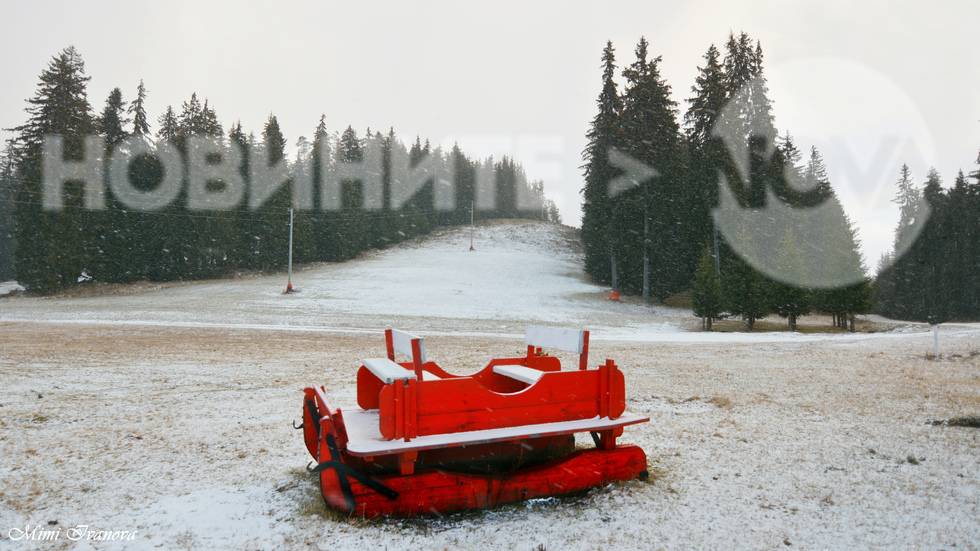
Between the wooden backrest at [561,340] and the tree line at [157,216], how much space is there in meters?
44.0

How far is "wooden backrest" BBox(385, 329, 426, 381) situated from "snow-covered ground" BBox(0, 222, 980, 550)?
3.32ft

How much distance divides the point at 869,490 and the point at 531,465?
2484mm

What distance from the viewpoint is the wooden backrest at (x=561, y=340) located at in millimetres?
3961

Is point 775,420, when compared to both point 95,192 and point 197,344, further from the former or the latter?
point 95,192

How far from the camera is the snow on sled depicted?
325 cm

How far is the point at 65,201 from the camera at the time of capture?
36594mm

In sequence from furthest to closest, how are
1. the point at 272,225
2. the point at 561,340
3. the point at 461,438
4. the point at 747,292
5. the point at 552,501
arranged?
the point at 272,225
the point at 747,292
the point at 561,340
the point at 552,501
the point at 461,438

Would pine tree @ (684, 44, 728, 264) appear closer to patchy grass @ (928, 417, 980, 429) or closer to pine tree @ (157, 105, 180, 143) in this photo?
patchy grass @ (928, 417, 980, 429)

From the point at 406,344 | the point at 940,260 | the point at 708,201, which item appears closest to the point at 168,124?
the point at 708,201

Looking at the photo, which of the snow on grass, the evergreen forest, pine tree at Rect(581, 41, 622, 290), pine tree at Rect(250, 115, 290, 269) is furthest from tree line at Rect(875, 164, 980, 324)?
the snow on grass

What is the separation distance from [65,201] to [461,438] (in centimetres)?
4521

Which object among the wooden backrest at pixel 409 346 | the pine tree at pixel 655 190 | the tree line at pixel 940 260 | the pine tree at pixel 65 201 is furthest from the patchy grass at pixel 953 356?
the pine tree at pixel 65 201

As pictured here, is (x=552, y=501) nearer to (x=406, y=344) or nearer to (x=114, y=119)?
(x=406, y=344)

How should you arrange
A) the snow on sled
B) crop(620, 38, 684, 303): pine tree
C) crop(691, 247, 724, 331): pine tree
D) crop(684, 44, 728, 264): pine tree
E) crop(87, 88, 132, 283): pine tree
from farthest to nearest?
1. crop(87, 88, 132, 283): pine tree
2. crop(620, 38, 684, 303): pine tree
3. crop(684, 44, 728, 264): pine tree
4. crop(691, 247, 724, 331): pine tree
5. the snow on sled
